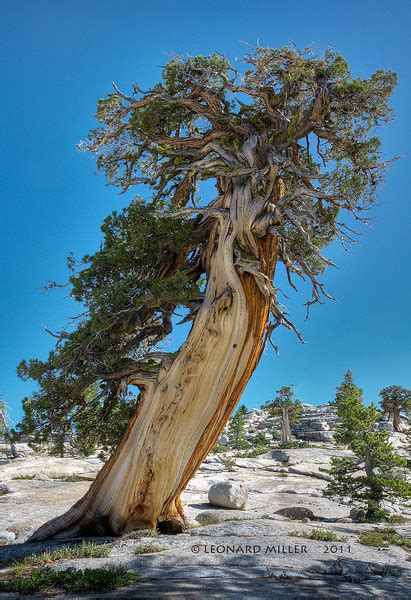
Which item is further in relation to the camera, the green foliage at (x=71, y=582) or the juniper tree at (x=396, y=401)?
the juniper tree at (x=396, y=401)

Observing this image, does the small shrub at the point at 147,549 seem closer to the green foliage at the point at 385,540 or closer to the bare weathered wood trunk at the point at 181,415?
the bare weathered wood trunk at the point at 181,415

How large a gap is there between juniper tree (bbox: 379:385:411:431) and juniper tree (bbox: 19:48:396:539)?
48.3m

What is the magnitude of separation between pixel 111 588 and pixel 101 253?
5.85 metres

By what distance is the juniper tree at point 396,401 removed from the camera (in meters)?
51.8

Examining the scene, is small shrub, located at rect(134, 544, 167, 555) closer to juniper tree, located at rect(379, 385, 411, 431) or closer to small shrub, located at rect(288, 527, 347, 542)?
small shrub, located at rect(288, 527, 347, 542)

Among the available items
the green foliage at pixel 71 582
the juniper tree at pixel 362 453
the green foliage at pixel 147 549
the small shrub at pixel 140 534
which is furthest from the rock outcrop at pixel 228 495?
the green foliage at pixel 71 582

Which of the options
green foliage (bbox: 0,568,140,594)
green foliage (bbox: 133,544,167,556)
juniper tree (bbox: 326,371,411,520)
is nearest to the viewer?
green foliage (bbox: 0,568,140,594)

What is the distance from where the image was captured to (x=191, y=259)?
981 centimetres

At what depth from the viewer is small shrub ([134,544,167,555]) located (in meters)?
6.26

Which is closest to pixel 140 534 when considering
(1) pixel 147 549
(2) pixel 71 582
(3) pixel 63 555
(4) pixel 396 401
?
(1) pixel 147 549

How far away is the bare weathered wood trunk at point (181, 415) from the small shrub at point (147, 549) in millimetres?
1299

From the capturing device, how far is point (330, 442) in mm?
44562

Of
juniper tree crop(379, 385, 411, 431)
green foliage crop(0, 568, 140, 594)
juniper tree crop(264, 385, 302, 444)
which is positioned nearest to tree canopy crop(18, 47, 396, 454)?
green foliage crop(0, 568, 140, 594)

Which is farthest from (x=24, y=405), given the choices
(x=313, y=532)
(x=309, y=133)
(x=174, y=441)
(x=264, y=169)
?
(x=309, y=133)
